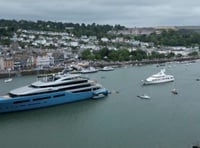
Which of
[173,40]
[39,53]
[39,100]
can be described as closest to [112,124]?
[39,100]

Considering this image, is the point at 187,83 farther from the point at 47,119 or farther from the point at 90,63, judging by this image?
the point at 90,63

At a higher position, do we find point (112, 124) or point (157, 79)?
point (157, 79)

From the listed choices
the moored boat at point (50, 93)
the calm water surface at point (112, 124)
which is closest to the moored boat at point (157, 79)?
the calm water surface at point (112, 124)

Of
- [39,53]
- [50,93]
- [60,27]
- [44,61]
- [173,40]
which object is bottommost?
[44,61]

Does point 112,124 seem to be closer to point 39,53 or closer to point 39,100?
point 39,100

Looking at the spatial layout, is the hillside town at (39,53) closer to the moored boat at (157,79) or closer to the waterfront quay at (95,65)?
the waterfront quay at (95,65)

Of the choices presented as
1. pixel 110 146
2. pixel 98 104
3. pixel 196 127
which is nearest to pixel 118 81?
pixel 98 104
